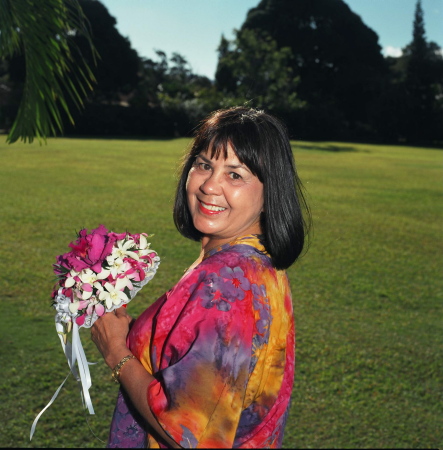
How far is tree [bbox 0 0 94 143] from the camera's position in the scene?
4.14 m

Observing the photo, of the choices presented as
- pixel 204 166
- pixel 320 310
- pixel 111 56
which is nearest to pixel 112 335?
pixel 204 166

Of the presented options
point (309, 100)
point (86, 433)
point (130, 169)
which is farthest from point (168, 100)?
point (86, 433)

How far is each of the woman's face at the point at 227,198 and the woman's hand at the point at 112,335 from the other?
1.27ft

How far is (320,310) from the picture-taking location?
6.46 m

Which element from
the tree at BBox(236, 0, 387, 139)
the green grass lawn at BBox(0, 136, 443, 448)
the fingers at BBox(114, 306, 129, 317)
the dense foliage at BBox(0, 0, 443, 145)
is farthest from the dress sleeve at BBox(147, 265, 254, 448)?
the tree at BBox(236, 0, 387, 139)

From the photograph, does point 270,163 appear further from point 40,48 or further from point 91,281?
point 40,48

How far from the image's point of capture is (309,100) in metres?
51.2

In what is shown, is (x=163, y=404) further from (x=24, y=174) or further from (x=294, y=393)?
(x=24, y=174)

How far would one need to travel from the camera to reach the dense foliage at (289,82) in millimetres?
40531

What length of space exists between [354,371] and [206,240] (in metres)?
→ 3.54

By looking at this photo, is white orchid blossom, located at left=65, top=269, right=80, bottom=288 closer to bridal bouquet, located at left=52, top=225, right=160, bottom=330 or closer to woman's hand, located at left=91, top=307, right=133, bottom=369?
bridal bouquet, located at left=52, top=225, right=160, bottom=330

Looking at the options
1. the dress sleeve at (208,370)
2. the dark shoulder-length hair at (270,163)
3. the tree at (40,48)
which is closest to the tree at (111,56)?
the tree at (40,48)

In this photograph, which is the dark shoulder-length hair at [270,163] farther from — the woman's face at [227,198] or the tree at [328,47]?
the tree at [328,47]

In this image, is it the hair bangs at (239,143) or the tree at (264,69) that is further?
the tree at (264,69)
